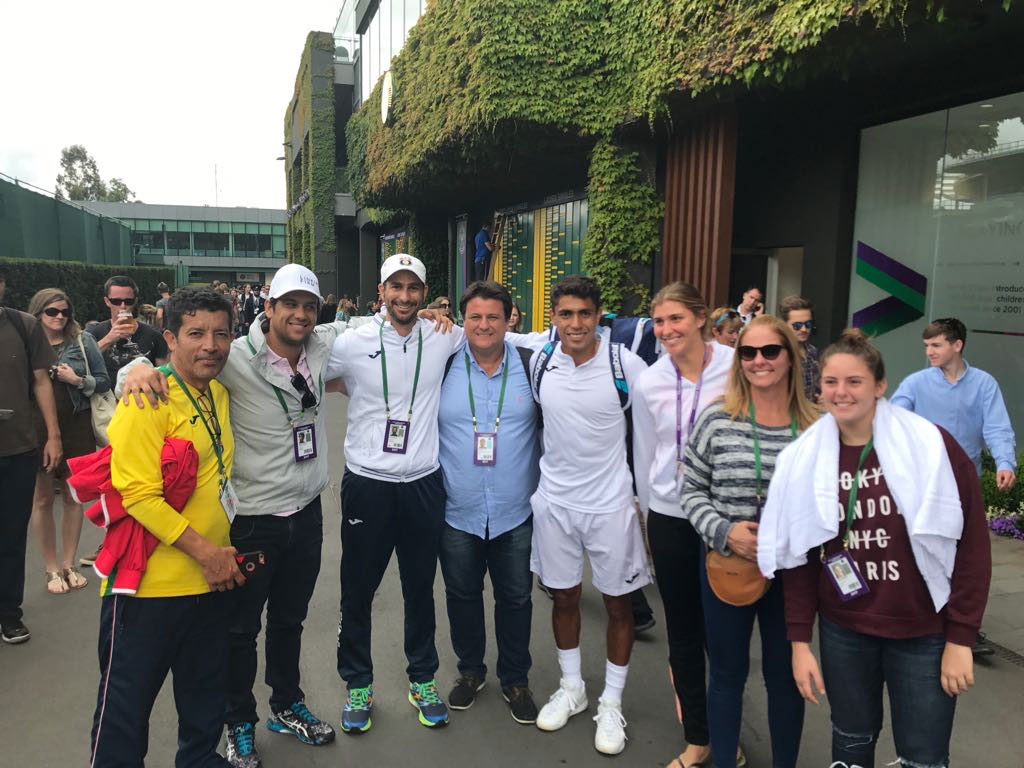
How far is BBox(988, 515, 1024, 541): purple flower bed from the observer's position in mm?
6289

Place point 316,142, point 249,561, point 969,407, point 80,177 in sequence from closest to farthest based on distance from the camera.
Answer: point 249,561, point 969,407, point 316,142, point 80,177

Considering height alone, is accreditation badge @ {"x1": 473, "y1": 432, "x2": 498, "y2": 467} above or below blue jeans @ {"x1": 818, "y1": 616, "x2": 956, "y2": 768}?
above

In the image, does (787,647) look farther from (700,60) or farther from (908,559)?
(700,60)

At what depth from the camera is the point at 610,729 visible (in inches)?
129

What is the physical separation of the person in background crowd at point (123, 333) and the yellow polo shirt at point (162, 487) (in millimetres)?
3415

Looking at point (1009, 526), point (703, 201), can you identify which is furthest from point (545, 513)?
point (703, 201)

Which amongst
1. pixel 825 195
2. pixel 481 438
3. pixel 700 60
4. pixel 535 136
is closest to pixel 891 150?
pixel 825 195

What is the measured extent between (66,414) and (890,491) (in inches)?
215

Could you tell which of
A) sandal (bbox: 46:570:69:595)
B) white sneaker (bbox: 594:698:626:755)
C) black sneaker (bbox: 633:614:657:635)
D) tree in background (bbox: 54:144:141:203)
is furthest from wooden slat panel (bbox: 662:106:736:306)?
tree in background (bbox: 54:144:141:203)

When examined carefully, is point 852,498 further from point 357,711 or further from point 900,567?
point 357,711

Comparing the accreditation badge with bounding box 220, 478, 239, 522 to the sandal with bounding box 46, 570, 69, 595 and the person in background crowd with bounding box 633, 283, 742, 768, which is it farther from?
the sandal with bounding box 46, 570, 69, 595

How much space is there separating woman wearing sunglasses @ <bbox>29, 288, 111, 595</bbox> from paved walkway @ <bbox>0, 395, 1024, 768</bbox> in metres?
0.42

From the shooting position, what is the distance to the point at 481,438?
136 inches

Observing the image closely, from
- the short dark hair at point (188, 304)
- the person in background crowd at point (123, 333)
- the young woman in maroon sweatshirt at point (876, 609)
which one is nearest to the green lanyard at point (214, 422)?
the short dark hair at point (188, 304)
